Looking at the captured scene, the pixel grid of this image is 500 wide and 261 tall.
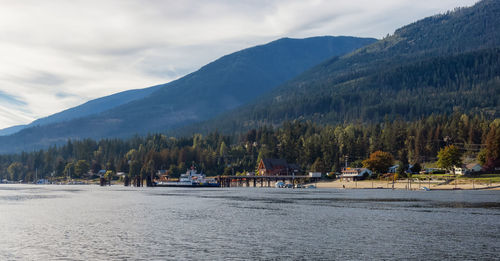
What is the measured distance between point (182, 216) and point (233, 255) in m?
41.6

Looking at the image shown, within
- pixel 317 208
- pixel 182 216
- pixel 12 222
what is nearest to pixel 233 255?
pixel 182 216

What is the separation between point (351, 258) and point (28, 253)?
114 feet

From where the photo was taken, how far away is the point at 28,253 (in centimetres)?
5569

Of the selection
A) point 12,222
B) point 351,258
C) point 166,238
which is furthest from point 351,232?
point 12,222

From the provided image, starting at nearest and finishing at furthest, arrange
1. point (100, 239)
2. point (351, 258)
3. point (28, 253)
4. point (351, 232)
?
1. point (351, 258)
2. point (28, 253)
3. point (100, 239)
4. point (351, 232)

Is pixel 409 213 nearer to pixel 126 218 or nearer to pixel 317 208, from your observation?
pixel 317 208

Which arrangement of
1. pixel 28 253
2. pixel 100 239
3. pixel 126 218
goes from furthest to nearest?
pixel 126 218, pixel 100 239, pixel 28 253

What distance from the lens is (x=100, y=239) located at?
65.6 metres

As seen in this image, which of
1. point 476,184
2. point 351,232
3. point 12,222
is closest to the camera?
point 351,232

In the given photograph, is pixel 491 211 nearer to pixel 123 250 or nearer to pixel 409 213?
pixel 409 213

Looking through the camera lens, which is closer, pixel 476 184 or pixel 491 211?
pixel 491 211

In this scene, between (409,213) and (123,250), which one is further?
(409,213)

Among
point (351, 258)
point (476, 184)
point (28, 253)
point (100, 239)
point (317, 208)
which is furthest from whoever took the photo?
point (476, 184)

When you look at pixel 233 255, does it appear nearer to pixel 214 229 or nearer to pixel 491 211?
pixel 214 229
